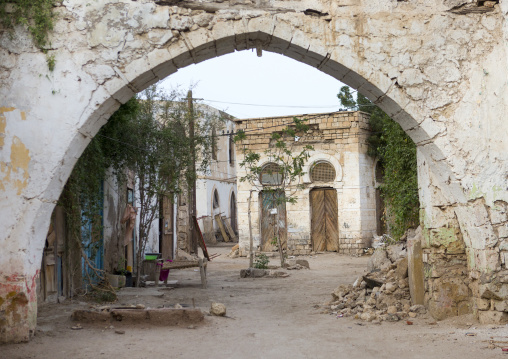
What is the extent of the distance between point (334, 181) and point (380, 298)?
1077 cm

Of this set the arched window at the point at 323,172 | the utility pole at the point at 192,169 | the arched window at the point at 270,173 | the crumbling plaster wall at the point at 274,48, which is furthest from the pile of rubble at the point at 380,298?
the arched window at the point at 270,173

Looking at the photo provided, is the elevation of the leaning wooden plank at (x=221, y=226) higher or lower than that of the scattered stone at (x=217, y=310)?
higher

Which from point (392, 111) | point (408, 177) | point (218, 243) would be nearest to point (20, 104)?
point (392, 111)

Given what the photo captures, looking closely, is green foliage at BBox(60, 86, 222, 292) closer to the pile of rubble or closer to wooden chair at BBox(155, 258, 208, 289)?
wooden chair at BBox(155, 258, 208, 289)

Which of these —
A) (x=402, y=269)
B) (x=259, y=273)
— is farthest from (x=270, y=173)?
(x=402, y=269)

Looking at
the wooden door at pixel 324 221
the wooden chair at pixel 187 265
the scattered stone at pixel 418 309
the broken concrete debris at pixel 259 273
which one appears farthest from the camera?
the wooden door at pixel 324 221

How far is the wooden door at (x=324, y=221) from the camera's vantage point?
17266 millimetres

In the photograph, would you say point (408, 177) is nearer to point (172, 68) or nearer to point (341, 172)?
point (172, 68)

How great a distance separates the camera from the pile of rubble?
6035 millimetres

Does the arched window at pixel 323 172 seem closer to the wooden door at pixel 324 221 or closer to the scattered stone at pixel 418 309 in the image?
the wooden door at pixel 324 221

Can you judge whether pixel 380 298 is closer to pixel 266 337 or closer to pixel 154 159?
pixel 266 337

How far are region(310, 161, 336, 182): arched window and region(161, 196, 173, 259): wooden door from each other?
4714 millimetres

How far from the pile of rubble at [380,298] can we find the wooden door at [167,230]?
894cm

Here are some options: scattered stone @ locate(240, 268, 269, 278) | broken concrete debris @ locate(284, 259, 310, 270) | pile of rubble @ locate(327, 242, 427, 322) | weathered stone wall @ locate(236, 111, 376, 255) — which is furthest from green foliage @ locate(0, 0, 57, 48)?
weathered stone wall @ locate(236, 111, 376, 255)
